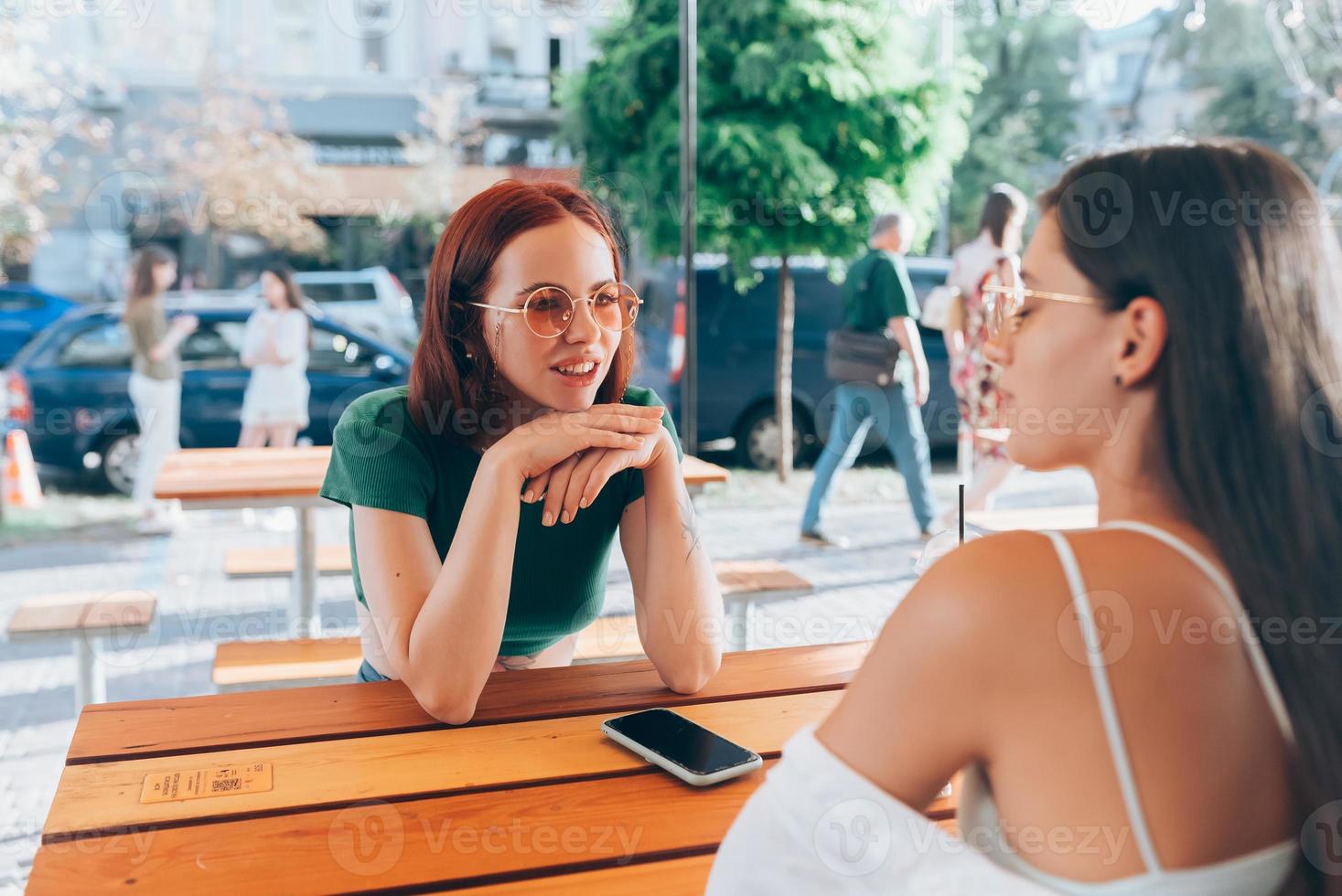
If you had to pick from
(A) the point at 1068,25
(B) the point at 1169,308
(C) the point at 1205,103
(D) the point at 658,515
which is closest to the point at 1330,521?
(B) the point at 1169,308

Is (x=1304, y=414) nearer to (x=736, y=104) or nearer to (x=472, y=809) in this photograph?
(x=472, y=809)

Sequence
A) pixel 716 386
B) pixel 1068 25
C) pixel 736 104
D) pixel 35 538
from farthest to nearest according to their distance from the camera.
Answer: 1. pixel 1068 25
2. pixel 716 386
3. pixel 736 104
4. pixel 35 538

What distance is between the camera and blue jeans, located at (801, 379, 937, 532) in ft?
22.3

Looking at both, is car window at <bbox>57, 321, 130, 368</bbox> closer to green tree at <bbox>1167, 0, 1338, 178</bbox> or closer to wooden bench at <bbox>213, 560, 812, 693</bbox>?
wooden bench at <bbox>213, 560, 812, 693</bbox>

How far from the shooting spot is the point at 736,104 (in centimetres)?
864

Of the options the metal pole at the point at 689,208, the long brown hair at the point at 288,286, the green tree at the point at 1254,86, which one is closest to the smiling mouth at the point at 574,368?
the metal pole at the point at 689,208

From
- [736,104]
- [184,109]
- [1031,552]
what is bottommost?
[1031,552]

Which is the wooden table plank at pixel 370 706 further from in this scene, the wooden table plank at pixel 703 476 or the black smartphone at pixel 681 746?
the wooden table plank at pixel 703 476

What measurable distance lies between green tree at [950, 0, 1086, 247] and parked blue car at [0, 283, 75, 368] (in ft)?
52.3

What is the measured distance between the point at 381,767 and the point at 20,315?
1158cm

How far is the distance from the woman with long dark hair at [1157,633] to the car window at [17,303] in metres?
12.2

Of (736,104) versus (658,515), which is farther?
(736,104)

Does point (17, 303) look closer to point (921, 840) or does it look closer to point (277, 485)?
point (277, 485)

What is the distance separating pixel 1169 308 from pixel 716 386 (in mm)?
8364
